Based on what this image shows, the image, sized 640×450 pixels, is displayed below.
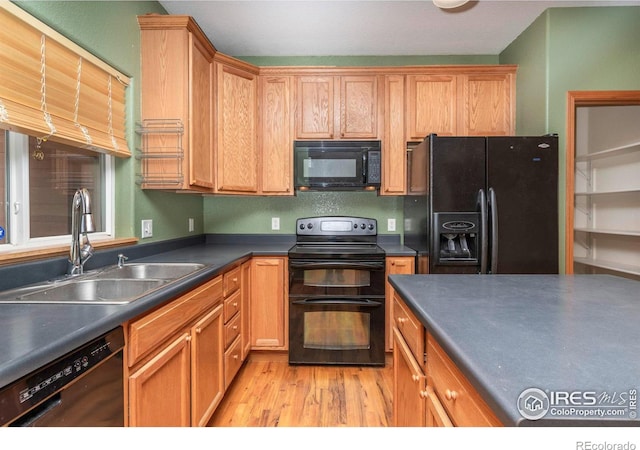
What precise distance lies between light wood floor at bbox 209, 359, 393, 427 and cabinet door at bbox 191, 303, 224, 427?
24 centimetres

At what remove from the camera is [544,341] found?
0.72 meters

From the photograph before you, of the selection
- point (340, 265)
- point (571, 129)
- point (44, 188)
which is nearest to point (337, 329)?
point (340, 265)

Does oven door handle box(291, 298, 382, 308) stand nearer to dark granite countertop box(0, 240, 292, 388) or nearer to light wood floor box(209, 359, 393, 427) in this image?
light wood floor box(209, 359, 393, 427)

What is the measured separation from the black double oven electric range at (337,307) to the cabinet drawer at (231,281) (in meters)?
0.43

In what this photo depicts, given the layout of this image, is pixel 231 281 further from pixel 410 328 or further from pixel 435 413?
pixel 435 413

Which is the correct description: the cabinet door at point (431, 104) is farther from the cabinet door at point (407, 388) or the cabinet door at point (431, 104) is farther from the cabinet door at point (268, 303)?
the cabinet door at point (407, 388)

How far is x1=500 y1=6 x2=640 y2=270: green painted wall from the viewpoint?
2383 mm

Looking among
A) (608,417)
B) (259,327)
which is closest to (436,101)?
(259,327)

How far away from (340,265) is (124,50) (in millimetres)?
→ 1970

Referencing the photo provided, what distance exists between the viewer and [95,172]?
1.93m

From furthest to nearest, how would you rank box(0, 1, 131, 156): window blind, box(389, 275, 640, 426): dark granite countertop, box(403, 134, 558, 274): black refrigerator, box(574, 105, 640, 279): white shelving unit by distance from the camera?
box(574, 105, 640, 279): white shelving unit < box(403, 134, 558, 274): black refrigerator < box(0, 1, 131, 156): window blind < box(389, 275, 640, 426): dark granite countertop

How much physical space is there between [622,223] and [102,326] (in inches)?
162

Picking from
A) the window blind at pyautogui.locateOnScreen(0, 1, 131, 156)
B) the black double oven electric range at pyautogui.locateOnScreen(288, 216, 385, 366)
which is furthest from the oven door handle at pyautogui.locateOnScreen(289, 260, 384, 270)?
the window blind at pyautogui.locateOnScreen(0, 1, 131, 156)

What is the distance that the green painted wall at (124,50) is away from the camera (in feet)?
5.08
